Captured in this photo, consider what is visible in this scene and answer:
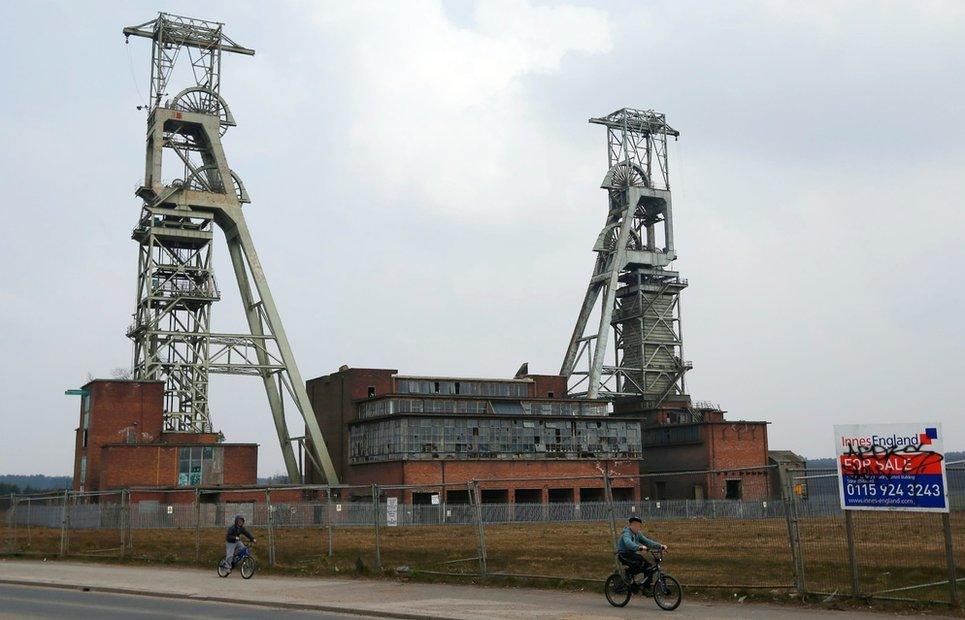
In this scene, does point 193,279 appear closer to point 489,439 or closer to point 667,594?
point 489,439

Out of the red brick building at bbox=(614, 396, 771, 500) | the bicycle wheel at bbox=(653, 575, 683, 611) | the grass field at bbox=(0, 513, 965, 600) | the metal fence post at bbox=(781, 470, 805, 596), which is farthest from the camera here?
the red brick building at bbox=(614, 396, 771, 500)

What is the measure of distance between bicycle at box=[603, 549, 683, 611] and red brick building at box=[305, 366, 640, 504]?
176ft

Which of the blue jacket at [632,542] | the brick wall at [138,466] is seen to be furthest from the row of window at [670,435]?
the blue jacket at [632,542]

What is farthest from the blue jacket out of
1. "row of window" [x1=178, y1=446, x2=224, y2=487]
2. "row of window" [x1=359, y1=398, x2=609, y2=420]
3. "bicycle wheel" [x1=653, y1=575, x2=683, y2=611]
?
"row of window" [x1=359, y1=398, x2=609, y2=420]

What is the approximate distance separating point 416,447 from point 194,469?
16.4 m

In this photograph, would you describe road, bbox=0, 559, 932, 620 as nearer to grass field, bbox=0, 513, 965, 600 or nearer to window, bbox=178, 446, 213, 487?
grass field, bbox=0, 513, 965, 600

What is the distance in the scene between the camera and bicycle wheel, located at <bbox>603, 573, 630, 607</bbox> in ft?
57.1

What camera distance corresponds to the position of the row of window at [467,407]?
76.4 m

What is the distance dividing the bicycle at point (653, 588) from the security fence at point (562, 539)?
1.46m

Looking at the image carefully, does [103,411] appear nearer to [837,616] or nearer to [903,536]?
[903,536]

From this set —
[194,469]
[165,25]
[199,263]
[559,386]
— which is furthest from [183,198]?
[559,386]

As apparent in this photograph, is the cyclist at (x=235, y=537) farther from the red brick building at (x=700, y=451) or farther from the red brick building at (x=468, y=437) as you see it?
the red brick building at (x=700, y=451)

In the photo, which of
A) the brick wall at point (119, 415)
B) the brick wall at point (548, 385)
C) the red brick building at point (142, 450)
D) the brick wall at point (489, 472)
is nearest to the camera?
the red brick building at point (142, 450)

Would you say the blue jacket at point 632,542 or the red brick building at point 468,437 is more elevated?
the red brick building at point 468,437
